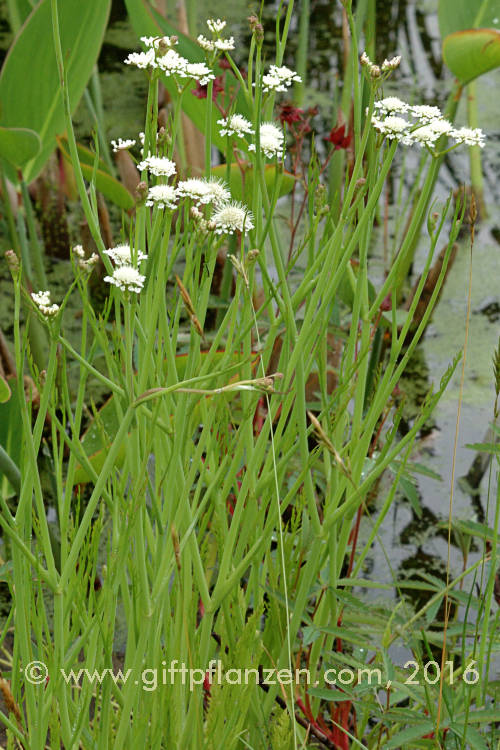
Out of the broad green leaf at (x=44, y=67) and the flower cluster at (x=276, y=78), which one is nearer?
the flower cluster at (x=276, y=78)

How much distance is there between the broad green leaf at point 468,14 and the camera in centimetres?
151

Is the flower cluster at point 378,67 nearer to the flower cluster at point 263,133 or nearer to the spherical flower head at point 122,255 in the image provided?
the flower cluster at point 263,133

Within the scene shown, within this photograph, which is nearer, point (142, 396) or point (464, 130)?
point (142, 396)

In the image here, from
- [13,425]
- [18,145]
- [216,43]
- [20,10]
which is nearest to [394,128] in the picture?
[216,43]

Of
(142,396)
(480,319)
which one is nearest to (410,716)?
(142,396)

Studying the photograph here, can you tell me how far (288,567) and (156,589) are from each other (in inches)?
8.8

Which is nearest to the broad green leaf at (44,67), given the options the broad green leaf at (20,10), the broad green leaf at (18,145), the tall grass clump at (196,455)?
the broad green leaf at (18,145)

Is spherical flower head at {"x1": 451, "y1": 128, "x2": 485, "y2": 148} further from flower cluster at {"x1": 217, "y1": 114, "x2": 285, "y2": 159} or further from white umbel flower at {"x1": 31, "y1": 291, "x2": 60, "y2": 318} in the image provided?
white umbel flower at {"x1": 31, "y1": 291, "x2": 60, "y2": 318}

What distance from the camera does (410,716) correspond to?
2.58ft

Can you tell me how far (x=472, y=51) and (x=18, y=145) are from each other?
2.34ft

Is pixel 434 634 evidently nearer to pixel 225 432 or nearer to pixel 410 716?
pixel 410 716

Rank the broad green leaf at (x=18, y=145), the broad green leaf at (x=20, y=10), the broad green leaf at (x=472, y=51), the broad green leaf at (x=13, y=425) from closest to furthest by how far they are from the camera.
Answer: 1. the broad green leaf at (x=13, y=425)
2. the broad green leaf at (x=18, y=145)
3. the broad green leaf at (x=472, y=51)
4. the broad green leaf at (x=20, y=10)

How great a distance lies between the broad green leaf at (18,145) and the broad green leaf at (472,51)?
26.2 inches

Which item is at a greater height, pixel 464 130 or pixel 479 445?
pixel 464 130
